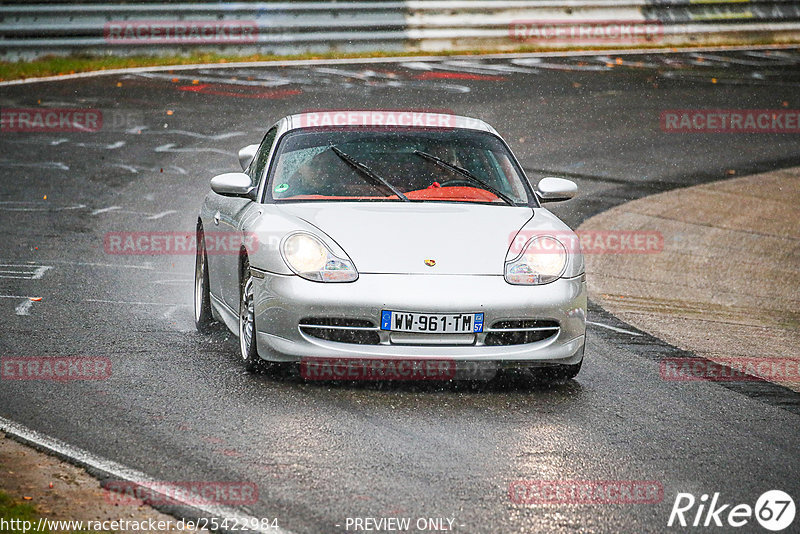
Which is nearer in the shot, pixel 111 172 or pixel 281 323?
pixel 281 323

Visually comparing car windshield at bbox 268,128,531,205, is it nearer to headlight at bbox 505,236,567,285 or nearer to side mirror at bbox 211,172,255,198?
side mirror at bbox 211,172,255,198

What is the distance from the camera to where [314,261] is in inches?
247

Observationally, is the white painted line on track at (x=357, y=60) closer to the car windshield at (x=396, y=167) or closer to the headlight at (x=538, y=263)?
the car windshield at (x=396, y=167)

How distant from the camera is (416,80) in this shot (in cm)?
2145

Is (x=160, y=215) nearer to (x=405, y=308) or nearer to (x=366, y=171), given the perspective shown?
(x=366, y=171)

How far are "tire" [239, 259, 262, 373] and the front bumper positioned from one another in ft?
0.44

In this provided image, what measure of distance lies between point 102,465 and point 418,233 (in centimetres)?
215

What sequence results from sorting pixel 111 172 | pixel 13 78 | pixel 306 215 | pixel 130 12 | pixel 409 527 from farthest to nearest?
pixel 130 12
pixel 13 78
pixel 111 172
pixel 306 215
pixel 409 527

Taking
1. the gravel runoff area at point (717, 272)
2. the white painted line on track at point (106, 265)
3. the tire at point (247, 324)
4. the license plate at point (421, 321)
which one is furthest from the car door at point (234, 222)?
the gravel runoff area at point (717, 272)

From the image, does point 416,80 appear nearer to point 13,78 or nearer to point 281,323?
point 13,78

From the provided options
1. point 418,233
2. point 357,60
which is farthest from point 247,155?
point 357,60

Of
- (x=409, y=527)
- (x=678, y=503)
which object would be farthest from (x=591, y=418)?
(x=409, y=527)

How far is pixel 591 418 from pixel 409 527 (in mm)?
1816

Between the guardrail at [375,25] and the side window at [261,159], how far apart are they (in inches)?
581
